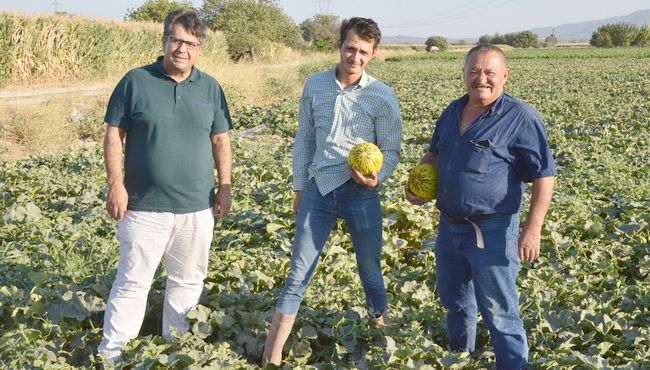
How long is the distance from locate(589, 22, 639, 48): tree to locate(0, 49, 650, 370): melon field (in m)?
96.6

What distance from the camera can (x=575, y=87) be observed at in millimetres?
21078

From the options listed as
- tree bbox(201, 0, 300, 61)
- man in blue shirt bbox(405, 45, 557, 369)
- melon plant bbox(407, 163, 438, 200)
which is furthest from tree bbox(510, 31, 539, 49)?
man in blue shirt bbox(405, 45, 557, 369)

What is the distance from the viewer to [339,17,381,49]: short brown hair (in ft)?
10.5

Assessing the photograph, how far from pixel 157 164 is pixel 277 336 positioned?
119cm

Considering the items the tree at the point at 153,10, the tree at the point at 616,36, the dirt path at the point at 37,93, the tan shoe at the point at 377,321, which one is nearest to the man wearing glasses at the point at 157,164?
the tan shoe at the point at 377,321

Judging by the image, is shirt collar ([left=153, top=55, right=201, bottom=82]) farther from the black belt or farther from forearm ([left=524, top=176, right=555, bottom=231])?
forearm ([left=524, top=176, right=555, bottom=231])

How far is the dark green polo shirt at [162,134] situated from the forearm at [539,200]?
6.01 ft

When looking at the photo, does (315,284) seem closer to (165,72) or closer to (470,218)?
(470,218)

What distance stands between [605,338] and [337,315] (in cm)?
173

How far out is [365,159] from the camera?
318 cm

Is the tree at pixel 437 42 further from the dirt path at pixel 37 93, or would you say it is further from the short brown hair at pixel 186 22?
the short brown hair at pixel 186 22

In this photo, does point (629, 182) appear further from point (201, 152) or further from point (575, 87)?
point (575, 87)

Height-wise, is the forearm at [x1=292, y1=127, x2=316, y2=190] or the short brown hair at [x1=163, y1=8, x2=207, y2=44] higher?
the short brown hair at [x1=163, y1=8, x2=207, y2=44]

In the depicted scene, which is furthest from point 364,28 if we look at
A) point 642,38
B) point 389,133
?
point 642,38
